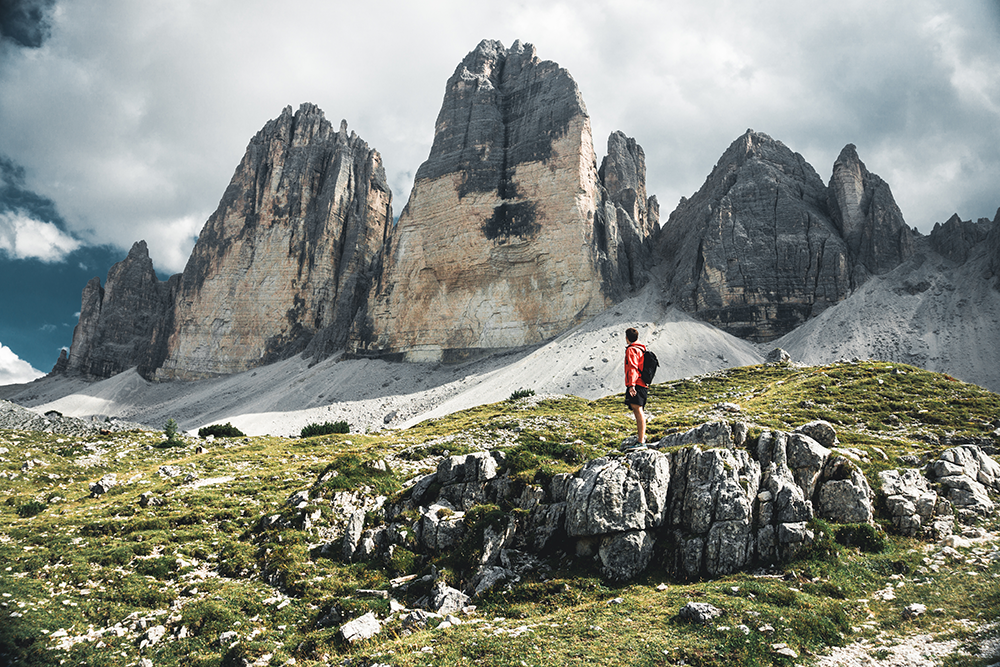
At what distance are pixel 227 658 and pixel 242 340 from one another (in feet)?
373

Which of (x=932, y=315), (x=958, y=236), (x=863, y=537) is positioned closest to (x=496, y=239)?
(x=932, y=315)

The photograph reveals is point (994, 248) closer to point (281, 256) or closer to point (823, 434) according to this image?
point (823, 434)

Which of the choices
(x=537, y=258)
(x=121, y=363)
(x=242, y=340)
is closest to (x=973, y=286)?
(x=537, y=258)

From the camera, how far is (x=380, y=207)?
403 feet

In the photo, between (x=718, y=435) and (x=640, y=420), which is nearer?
(x=718, y=435)

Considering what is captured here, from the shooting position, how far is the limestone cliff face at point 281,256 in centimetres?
11144

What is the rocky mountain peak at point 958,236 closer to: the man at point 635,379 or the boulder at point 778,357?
the boulder at point 778,357

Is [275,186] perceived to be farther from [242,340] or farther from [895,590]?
[895,590]

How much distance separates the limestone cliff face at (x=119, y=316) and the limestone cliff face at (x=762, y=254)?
12448 centimetres

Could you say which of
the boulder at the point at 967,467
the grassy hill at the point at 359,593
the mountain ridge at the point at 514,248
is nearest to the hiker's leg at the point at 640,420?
the grassy hill at the point at 359,593

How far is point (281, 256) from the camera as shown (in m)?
114

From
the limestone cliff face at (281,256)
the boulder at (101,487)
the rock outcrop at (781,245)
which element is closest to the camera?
the boulder at (101,487)

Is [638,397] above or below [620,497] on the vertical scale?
above

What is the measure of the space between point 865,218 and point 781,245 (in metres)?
16.2
